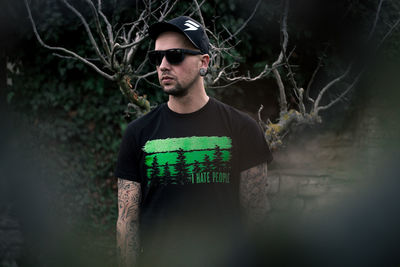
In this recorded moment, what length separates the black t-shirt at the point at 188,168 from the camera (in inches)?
81.7

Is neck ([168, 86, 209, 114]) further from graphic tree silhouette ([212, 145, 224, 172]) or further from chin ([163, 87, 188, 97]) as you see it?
graphic tree silhouette ([212, 145, 224, 172])

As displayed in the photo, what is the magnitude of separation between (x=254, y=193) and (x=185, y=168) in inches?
17.6

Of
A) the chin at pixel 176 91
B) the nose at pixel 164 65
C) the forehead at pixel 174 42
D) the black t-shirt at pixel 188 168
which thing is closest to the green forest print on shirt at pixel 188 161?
the black t-shirt at pixel 188 168

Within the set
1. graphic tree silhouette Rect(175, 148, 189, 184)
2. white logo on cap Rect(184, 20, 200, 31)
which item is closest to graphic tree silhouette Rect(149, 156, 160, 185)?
graphic tree silhouette Rect(175, 148, 189, 184)

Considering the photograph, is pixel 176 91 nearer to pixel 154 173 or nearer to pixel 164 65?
pixel 164 65

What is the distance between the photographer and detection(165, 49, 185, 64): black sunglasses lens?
2109 mm

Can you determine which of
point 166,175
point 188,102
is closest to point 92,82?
point 188,102

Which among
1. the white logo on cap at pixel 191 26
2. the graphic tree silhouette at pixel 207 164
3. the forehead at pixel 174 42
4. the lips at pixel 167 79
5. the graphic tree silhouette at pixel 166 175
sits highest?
the white logo on cap at pixel 191 26

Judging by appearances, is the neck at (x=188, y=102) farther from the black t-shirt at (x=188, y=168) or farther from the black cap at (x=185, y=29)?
the black cap at (x=185, y=29)

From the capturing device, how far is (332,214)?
5453 mm

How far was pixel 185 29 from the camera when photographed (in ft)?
6.86

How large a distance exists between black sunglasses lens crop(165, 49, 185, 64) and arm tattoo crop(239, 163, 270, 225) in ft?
2.25

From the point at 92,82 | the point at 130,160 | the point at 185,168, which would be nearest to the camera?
the point at 185,168

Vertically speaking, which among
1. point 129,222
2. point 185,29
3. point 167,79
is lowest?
point 129,222
